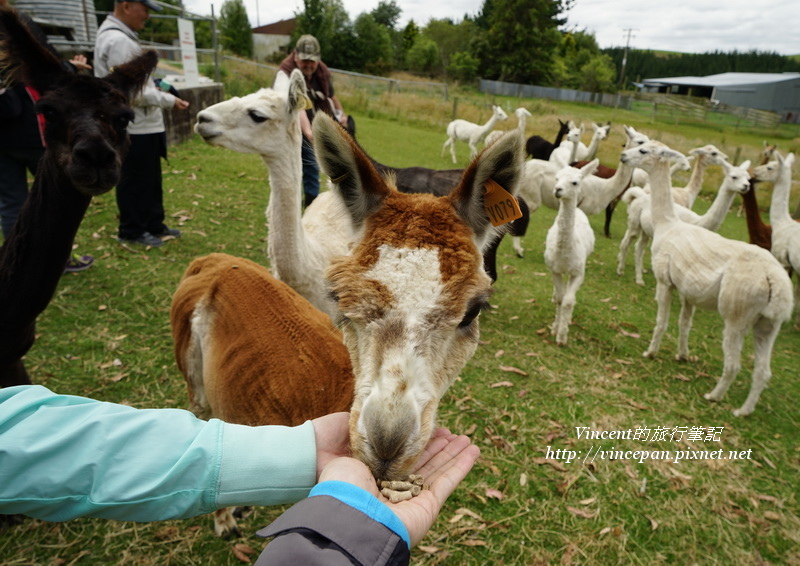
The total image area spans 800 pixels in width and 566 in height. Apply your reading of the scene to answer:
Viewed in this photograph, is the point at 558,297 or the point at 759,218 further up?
the point at 759,218

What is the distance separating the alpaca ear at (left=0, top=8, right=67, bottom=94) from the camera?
271 cm

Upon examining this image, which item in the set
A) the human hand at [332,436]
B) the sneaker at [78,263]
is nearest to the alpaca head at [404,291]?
the human hand at [332,436]

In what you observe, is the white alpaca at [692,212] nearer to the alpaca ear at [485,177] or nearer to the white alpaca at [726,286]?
the white alpaca at [726,286]

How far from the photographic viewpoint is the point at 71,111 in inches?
121

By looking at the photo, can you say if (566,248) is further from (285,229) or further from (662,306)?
(285,229)

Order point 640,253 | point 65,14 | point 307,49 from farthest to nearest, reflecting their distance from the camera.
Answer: point 65,14
point 640,253
point 307,49

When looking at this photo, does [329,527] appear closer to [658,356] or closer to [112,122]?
[112,122]

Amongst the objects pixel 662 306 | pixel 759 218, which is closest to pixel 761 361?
pixel 662 306

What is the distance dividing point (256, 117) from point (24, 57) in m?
1.59

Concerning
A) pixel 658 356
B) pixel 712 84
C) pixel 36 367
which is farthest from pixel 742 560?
pixel 712 84

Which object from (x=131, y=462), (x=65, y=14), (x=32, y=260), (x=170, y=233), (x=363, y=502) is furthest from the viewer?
(x=65, y=14)

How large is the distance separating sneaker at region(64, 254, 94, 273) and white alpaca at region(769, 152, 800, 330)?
399 inches

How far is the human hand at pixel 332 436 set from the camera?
1519 millimetres

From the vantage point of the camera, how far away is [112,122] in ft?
10.8
